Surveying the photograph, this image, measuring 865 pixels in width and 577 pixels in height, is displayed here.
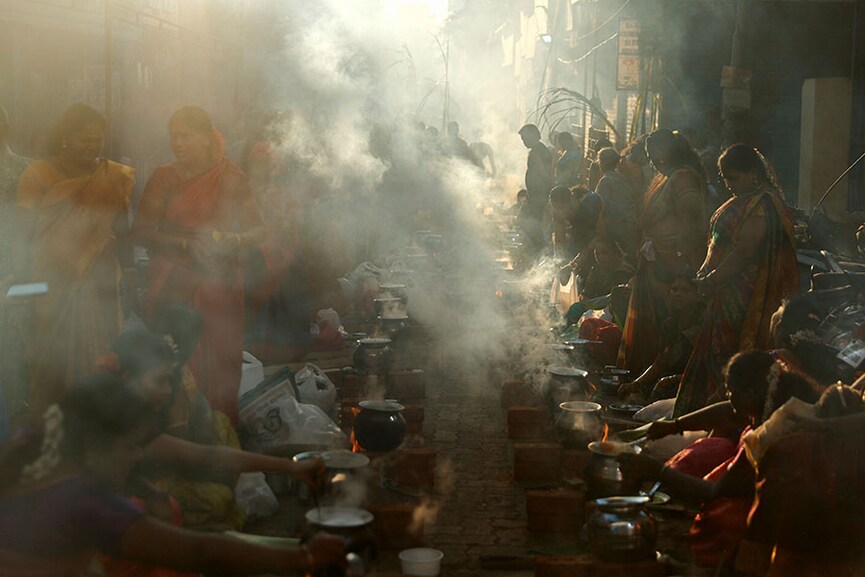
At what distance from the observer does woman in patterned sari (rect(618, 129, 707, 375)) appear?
841cm

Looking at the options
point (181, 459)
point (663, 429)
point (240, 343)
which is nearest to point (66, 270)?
point (240, 343)

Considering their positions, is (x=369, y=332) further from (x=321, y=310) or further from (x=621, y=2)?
(x=621, y=2)

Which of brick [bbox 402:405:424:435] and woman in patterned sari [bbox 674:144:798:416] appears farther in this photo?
brick [bbox 402:405:424:435]

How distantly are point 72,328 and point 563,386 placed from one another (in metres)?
3.29

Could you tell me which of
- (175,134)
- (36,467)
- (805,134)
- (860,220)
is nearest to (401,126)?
(805,134)

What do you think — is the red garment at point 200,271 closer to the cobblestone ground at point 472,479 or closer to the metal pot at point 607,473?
the cobblestone ground at point 472,479

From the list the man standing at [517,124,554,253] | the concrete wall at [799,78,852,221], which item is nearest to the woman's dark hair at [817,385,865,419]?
the concrete wall at [799,78,852,221]

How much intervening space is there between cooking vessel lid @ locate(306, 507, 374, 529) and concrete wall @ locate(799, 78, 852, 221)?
41.2 ft

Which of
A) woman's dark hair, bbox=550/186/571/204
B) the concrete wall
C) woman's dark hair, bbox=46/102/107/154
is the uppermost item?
the concrete wall

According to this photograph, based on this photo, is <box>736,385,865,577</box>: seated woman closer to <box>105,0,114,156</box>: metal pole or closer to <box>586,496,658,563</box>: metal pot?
<box>586,496,658,563</box>: metal pot

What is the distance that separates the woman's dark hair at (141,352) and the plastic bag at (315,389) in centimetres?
356

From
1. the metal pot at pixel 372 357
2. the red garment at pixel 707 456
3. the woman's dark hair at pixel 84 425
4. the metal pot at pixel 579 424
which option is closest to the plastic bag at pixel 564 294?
the metal pot at pixel 372 357

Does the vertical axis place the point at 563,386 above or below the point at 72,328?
below

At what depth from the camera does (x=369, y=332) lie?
35.9 feet
